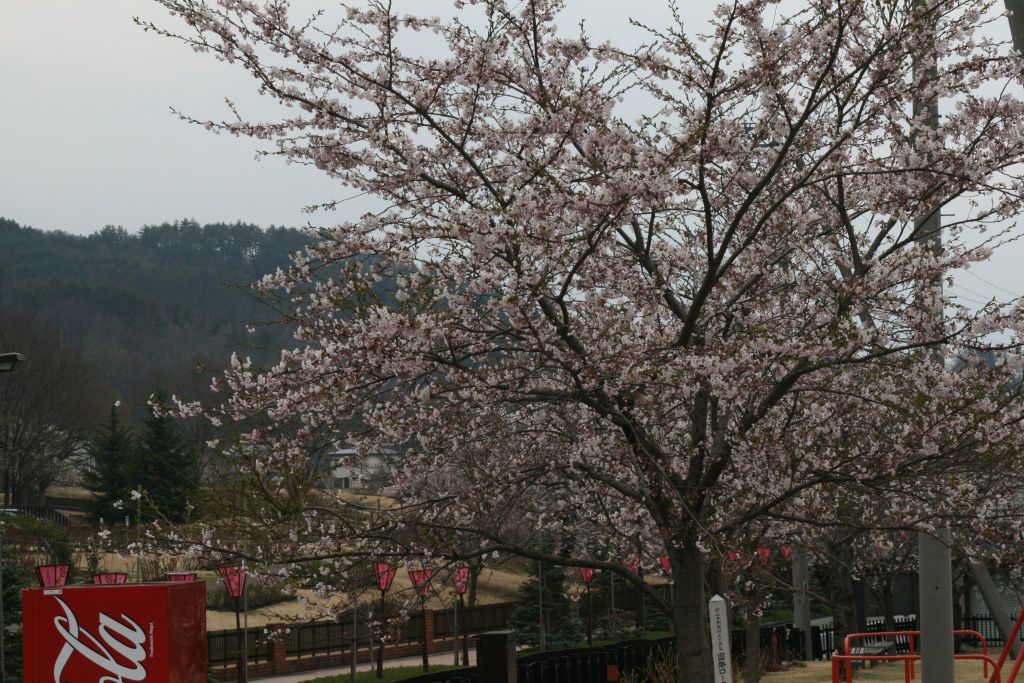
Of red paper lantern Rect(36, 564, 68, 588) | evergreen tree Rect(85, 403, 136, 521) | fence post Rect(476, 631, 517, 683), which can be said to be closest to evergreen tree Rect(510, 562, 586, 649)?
red paper lantern Rect(36, 564, 68, 588)

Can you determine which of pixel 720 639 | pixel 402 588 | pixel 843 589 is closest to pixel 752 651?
pixel 843 589

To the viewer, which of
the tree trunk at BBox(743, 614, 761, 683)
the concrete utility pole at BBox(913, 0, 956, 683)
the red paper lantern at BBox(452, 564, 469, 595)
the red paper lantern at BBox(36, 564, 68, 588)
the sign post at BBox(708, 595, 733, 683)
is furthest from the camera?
the red paper lantern at BBox(36, 564, 68, 588)

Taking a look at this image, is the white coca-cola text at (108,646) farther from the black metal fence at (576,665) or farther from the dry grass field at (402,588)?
the dry grass field at (402,588)

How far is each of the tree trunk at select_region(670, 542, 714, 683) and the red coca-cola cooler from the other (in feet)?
13.3

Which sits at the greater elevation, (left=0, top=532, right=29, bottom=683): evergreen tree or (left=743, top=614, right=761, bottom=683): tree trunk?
(left=0, top=532, right=29, bottom=683): evergreen tree

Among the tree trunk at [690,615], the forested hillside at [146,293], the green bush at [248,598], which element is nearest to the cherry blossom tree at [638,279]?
the tree trunk at [690,615]

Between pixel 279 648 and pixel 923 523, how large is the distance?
24013mm

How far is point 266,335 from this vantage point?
350ft

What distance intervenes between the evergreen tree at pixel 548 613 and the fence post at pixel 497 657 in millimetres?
22940

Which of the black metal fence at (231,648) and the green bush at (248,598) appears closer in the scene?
the black metal fence at (231,648)

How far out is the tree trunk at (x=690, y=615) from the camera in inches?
375

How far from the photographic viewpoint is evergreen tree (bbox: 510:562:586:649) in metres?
33.6

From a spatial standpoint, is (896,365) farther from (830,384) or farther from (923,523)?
(923,523)

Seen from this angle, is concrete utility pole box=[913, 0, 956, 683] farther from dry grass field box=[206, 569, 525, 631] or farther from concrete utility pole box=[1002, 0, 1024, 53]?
dry grass field box=[206, 569, 525, 631]
